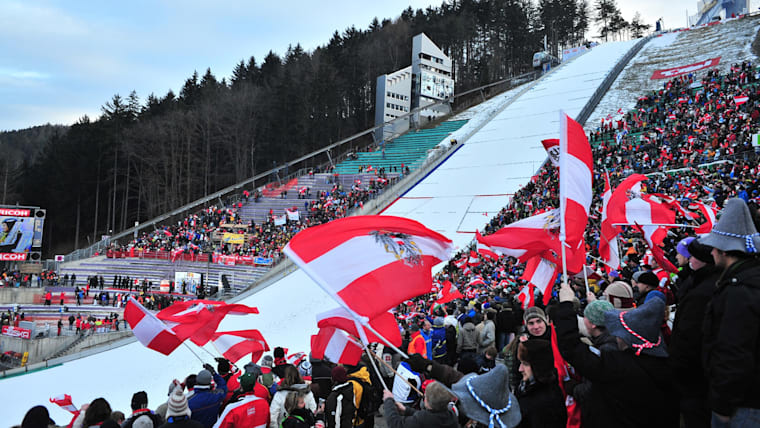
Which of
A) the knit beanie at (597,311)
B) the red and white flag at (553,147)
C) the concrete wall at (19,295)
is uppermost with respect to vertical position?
the red and white flag at (553,147)

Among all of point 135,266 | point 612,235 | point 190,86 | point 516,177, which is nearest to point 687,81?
point 516,177

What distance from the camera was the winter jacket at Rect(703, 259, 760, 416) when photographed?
201 cm

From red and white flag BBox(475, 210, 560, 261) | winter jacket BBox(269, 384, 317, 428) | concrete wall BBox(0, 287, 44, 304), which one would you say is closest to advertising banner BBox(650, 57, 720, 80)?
red and white flag BBox(475, 210, 560, 261)

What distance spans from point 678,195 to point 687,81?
59.3 ft

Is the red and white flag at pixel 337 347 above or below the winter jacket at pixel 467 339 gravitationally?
above

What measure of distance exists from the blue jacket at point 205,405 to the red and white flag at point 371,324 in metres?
1.06

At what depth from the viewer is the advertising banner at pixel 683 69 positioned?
31234mm

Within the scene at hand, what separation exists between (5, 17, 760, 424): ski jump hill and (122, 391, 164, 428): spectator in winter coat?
408 cm

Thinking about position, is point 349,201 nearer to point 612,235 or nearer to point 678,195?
point 678,195

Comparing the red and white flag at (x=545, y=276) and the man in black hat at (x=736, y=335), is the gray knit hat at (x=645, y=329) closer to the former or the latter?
the man in black hat at (x=736, y=335)

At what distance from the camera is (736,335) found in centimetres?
204

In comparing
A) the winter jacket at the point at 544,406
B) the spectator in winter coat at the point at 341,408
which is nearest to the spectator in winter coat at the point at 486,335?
the spectator in winter coat at the point at 341,408

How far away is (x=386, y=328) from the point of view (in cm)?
421

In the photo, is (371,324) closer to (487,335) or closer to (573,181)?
(573,181)
